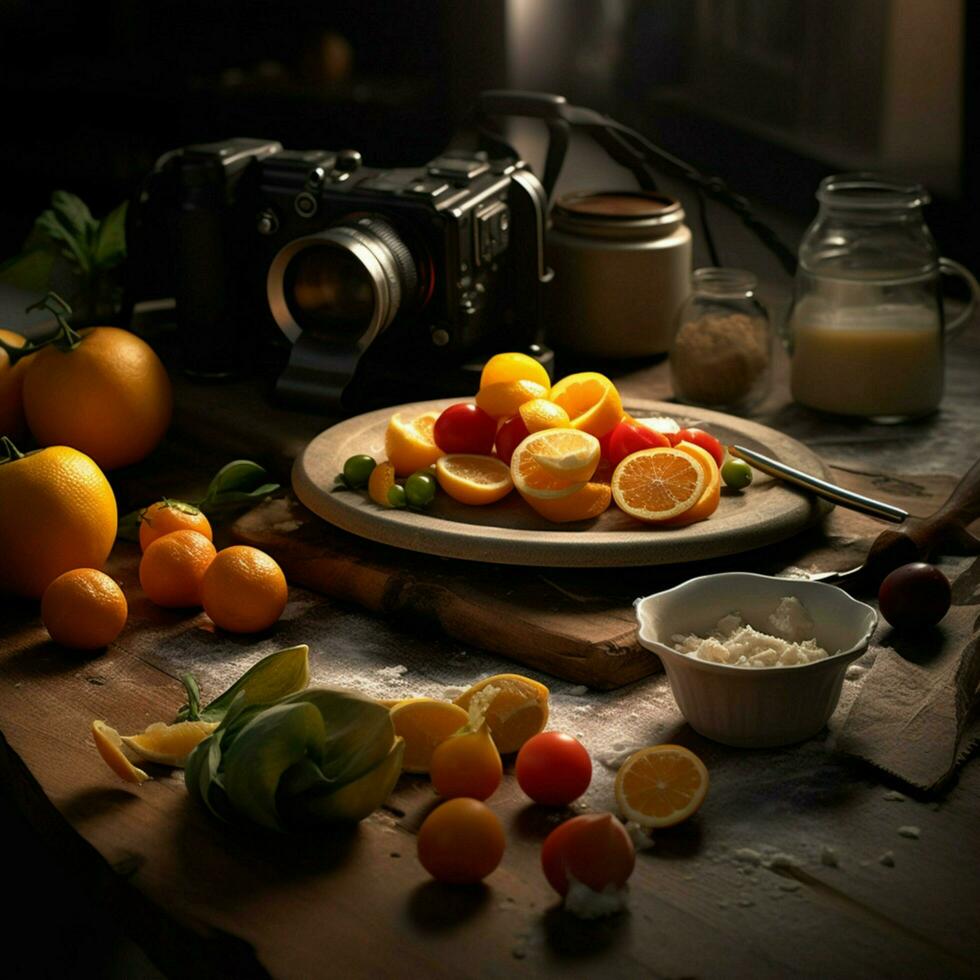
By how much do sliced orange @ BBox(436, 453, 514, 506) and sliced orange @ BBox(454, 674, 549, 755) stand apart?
322 millimetres

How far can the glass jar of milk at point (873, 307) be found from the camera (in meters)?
1.60

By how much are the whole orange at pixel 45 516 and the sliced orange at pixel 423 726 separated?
0.42 metres

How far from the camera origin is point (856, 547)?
1263 millimetres

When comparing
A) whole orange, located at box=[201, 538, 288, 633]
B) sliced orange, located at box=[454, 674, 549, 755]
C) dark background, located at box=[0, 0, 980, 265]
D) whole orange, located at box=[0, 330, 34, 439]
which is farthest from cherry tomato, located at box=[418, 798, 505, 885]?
dark background, located at box=[0, 0, 980, 265]

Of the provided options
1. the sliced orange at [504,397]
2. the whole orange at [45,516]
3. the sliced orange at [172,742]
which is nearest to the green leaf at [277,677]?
the sliced orange at [172,742]

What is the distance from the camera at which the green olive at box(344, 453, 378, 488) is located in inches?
51.2

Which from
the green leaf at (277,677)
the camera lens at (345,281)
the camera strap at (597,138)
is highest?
the camera strap at (597,138)

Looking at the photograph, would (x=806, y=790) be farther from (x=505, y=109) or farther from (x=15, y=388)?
(x=505, y=109)

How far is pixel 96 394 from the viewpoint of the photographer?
1418 mm

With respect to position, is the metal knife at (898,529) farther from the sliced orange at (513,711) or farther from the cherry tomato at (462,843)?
the cherry tomato at (462,843)

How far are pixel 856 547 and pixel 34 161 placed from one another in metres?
2.30

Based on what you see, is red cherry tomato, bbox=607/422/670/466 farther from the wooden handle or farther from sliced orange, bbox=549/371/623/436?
the wooden handle

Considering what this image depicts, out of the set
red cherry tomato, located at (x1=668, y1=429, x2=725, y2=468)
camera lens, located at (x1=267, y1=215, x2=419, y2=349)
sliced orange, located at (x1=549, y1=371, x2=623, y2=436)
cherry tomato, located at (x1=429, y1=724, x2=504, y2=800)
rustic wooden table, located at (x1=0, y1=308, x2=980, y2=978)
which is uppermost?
camera lens, located at (x1=267, y1=215, x2=419, y2=349)

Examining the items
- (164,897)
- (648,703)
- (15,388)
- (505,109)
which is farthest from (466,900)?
(505,109)
